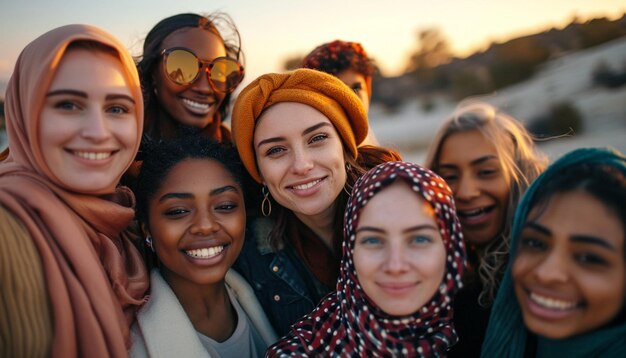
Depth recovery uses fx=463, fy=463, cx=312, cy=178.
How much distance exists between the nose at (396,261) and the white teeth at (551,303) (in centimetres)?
63

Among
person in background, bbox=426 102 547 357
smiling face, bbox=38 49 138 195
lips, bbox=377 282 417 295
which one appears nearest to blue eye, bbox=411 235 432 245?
lips, bbox=377 282 417 295

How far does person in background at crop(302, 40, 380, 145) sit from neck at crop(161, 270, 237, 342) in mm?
2269

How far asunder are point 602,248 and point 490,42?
31.7m

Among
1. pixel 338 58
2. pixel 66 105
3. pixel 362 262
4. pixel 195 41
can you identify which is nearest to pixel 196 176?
pixel 66 105

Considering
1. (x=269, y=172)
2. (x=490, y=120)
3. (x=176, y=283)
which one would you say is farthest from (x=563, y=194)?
(x=176, y=283)

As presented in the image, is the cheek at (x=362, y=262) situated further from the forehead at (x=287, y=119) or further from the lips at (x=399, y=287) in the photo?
the forehead at (x=287, y=119)

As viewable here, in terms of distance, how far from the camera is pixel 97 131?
2.62 metres

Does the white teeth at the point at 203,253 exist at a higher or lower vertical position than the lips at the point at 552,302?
lower

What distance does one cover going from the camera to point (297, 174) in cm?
317

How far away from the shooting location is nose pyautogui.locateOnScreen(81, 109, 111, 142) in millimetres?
2613

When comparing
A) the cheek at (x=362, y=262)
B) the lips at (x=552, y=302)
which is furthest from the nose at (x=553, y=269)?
the cheek at (x=362, y=262)

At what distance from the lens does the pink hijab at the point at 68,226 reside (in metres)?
2.41

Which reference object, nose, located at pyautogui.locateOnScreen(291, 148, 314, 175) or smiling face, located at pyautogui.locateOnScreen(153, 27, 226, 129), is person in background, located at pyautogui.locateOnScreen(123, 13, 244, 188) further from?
nose, located at pyautogui.locateOnScreen(291, 148, 314, 175)

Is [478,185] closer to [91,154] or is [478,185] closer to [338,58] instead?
[338,58]
